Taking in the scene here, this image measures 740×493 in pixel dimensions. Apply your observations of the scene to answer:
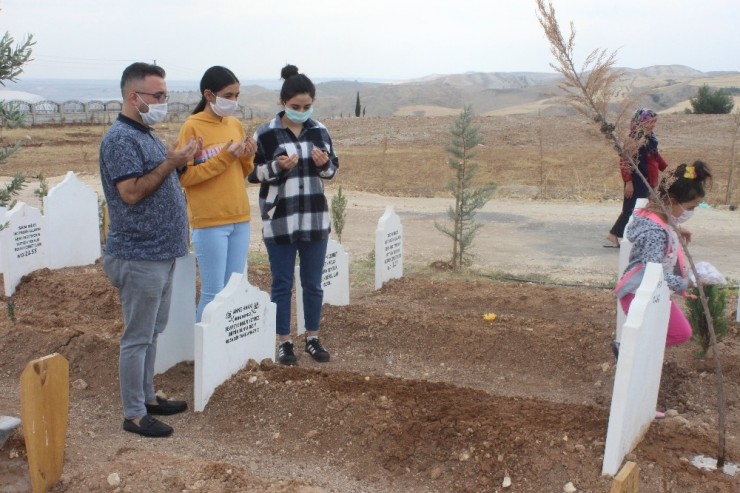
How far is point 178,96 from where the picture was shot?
79.4m

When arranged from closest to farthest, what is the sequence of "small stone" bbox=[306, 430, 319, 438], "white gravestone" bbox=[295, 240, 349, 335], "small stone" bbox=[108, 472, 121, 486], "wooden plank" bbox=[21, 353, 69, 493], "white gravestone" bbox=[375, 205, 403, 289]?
1. "wooden plank" bbox=[21, 353, 69, 493]
2. "small stone" bbox=[108, 472, 121, 486]
3. "small stone" bbox=[306, 430, 319, 438]
4. "white gravestone" bbox=[295, 240, 349, 335]
5. "white gravestone" bbox=[375, 205, 403, 289]

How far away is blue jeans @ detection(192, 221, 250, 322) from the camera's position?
4652 millimetres

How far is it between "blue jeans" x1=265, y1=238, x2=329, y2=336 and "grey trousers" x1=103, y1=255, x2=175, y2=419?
111 centimetres

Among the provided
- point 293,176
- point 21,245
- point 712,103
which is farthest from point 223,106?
point 712,103

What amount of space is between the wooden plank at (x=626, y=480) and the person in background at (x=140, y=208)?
2347 mm

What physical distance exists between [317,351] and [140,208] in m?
2.07

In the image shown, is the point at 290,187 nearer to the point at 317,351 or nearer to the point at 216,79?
the point at 216,79

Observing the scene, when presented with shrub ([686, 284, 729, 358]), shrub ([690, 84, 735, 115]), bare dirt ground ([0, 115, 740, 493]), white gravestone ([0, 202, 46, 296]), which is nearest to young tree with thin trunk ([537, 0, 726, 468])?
bare dirt ground ([0, 115, 740, 493])

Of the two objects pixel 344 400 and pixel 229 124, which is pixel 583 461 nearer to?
pixel 344 400

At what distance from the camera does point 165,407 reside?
4391 mm

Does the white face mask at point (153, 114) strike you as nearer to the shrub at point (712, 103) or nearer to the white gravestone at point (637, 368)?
the white gravestone at point (637, 368)

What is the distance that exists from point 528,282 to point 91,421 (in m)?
5.01

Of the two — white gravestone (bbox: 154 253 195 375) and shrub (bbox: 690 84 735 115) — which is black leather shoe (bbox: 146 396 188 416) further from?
shrub (bbox: 690 84 735 115)

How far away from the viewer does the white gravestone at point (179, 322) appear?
16.3 ft
